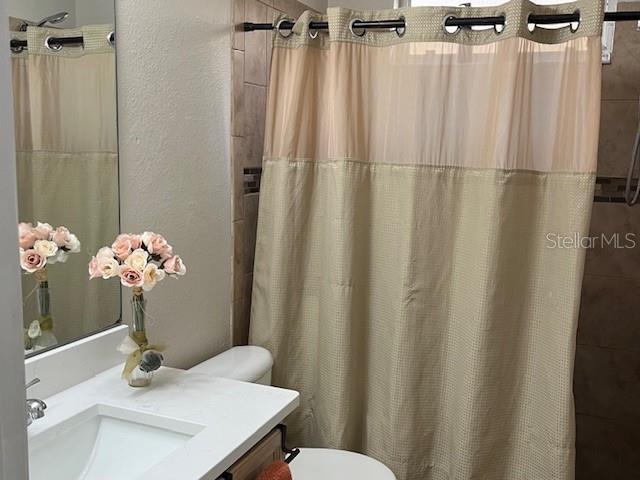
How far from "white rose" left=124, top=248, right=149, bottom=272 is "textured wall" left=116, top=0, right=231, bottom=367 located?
211 millimetres

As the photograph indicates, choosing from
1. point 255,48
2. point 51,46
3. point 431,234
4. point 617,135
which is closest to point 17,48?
point 51,46

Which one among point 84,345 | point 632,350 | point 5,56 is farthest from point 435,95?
point 5,56

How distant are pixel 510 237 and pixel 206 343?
41.2 inches

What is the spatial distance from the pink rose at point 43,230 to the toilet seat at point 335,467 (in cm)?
103

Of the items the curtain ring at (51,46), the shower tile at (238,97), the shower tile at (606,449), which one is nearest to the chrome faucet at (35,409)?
the curtain ring at (51,46)

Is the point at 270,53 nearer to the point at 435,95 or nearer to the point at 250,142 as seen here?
the point at 250,142

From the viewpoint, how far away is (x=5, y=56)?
0.45 meters

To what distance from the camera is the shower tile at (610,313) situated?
2670 millimetres

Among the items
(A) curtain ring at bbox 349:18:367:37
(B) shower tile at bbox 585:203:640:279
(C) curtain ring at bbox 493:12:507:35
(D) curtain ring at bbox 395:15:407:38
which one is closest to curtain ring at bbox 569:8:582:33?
(C) curtain ring at bbox 493:12:507:35

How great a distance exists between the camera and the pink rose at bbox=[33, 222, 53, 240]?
1405mm

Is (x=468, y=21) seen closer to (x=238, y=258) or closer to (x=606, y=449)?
(x=238, y=258)

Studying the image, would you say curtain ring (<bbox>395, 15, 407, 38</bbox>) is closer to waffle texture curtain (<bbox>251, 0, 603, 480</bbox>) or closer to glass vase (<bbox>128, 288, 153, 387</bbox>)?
waffle texture curtain (<bbox>251, 0, 603, 480</bbox>)

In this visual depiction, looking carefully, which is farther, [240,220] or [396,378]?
[240,220]

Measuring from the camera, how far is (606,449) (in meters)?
2.78
